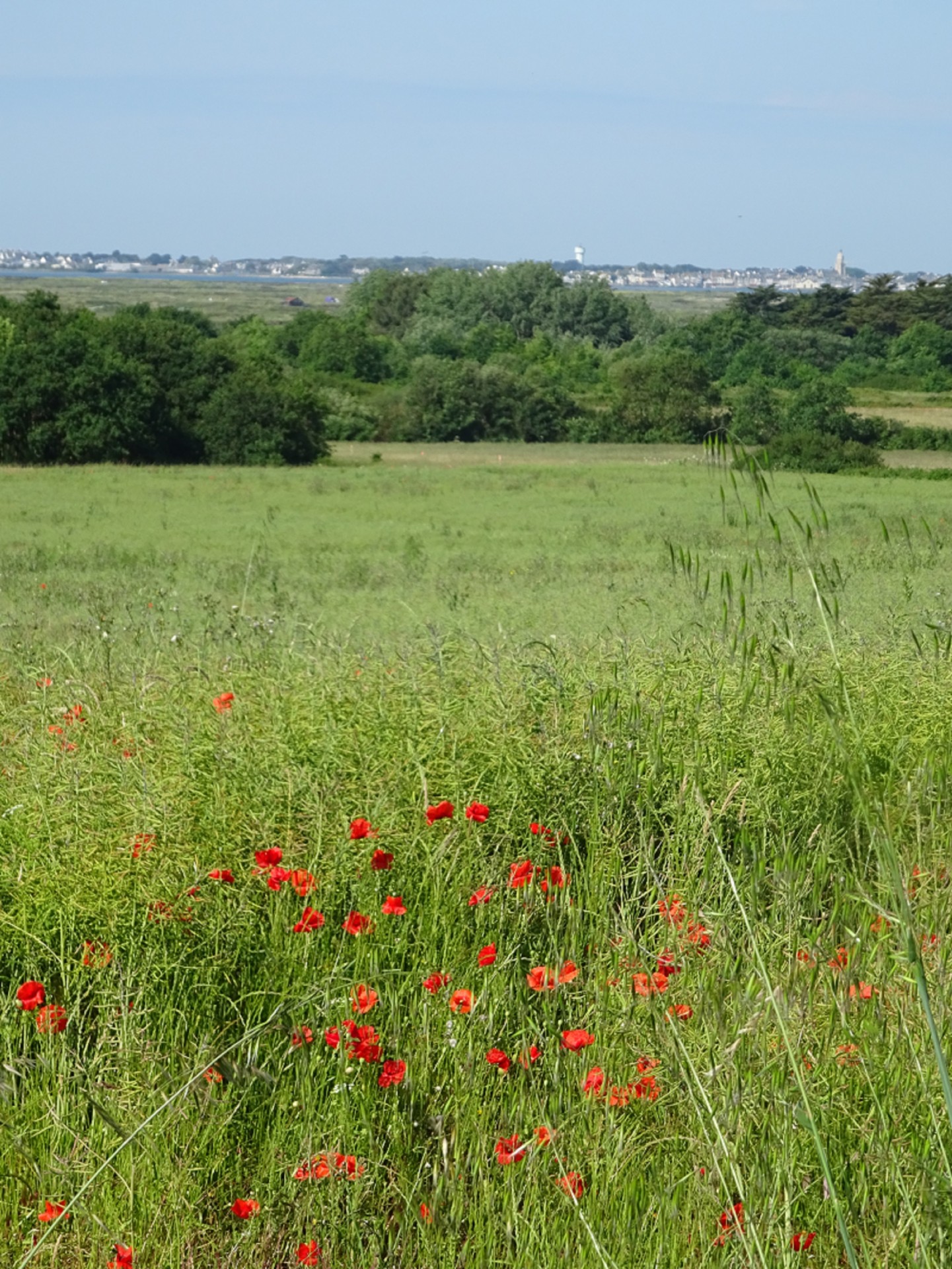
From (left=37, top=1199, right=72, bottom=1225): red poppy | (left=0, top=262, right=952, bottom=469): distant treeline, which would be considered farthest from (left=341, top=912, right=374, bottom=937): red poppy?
(left=0, top=262, right=952, bottom=469): distant treeline

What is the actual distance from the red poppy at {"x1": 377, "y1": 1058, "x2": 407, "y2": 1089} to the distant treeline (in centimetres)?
125

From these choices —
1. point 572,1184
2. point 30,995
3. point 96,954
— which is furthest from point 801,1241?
point 96,954

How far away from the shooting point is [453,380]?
5916 centimetres

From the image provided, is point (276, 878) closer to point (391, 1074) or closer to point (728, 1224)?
point (391, 1074)

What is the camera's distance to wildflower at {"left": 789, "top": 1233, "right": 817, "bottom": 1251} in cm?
202

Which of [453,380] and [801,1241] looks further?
[453,380]

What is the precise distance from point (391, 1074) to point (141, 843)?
103 cm

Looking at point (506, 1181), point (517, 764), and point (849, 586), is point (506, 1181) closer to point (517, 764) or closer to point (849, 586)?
point (517, 764)

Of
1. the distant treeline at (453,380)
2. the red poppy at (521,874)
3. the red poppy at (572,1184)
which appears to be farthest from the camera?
the distant treeline at (453,380)

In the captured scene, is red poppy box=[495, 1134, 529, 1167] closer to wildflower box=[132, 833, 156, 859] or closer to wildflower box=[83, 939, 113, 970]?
wildflower box=[83, 939, 113, 970]

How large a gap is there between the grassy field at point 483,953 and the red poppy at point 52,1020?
0.02 meters

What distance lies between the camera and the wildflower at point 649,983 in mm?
2395

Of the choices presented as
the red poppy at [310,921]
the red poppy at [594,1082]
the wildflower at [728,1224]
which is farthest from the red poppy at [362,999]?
the wildflower at [728,1224]

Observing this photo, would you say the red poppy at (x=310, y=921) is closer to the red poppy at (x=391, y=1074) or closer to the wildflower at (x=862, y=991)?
the red poppy at (x=391, y=1074)
